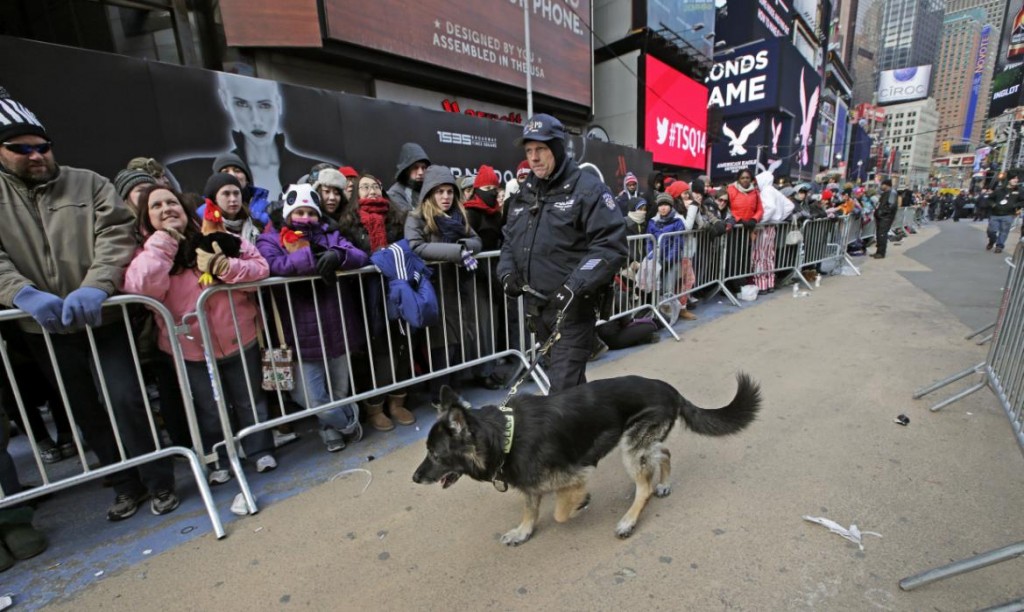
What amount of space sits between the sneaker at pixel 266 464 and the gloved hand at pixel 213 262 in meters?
1.35

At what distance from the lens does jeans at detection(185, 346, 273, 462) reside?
2805mm

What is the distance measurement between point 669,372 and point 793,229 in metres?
5.50

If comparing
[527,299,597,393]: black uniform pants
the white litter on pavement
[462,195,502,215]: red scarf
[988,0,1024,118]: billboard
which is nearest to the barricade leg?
the white litter on pavement

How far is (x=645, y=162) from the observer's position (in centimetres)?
1285

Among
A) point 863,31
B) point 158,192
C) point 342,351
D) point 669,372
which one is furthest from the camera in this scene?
point 863,31

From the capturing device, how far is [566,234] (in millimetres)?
2768

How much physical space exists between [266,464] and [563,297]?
236cm

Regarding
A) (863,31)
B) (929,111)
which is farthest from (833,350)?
(863,31)

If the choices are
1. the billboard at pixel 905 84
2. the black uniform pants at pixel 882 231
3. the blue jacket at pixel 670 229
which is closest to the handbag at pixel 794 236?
the blue jacket at pixel 670 229

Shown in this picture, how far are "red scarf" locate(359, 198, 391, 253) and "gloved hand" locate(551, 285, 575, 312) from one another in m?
1.63

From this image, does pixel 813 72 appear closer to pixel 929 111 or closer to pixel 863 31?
pixel 929 111

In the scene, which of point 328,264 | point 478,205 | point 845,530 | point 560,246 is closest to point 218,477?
point 328,264

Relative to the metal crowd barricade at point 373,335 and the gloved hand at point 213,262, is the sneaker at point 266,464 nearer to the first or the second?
the metal crowd barricade at point 373,335

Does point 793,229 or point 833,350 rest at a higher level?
point 793,229
